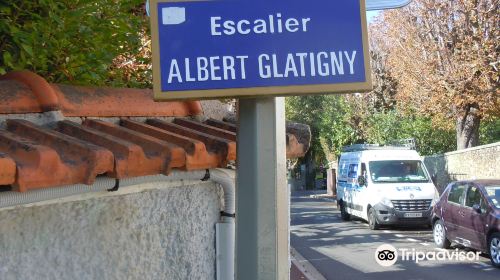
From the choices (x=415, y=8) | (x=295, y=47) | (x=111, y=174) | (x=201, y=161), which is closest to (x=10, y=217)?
(x=111, y=174)

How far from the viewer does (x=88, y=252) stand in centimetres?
273

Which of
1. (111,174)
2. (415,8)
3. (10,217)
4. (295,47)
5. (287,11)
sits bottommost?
(10,217)

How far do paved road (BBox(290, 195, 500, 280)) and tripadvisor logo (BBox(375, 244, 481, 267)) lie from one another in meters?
0.15

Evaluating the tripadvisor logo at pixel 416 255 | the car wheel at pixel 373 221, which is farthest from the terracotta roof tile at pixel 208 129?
the car wheel at pixel 373 221

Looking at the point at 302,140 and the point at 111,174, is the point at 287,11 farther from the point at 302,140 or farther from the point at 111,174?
the point at 302,140

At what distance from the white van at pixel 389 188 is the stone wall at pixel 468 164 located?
145 inches

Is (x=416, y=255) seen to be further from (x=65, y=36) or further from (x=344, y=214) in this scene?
(x=65, y=36)

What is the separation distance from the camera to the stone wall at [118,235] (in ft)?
7.97

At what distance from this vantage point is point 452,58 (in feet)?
67.8

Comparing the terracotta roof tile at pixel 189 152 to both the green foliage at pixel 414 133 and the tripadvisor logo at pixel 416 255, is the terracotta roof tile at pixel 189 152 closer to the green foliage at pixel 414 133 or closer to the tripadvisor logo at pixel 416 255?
the tripadvisor logo at pixel 416 255

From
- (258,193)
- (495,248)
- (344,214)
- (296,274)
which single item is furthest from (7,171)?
(344,214)

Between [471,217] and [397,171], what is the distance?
6268 mm

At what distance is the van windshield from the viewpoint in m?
17.3

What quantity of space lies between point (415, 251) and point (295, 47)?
1162cm
